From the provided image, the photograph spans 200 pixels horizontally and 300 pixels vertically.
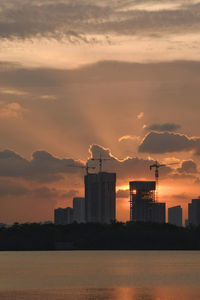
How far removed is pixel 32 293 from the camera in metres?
165

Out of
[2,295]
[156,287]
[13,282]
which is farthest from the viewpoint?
[13,282]

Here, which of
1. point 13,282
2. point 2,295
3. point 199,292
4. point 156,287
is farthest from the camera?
point 13,282

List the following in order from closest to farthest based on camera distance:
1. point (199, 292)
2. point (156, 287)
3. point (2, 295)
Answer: point (2, 295) < point (199, 292) < point (156, 287)

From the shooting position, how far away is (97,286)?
18588 centimetres

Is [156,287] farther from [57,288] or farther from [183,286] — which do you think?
[57,288]

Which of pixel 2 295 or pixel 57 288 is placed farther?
pixel 57 288

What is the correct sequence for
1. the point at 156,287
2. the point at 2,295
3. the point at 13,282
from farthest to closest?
the point at 13,282
the point at 156,287
the point at 2,295

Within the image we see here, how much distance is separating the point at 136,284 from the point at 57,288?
25749mm

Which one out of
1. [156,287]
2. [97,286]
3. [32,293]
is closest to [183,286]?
[156,287]

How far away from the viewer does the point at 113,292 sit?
17000cm

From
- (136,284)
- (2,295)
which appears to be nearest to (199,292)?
(136,284)

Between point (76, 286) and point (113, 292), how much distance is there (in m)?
17.2

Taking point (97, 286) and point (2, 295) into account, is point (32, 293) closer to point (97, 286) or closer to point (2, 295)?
point (2, 295)

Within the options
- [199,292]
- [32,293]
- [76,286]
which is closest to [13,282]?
[76,286]
